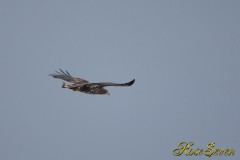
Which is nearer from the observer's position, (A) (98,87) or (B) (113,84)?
(B) (113,84)

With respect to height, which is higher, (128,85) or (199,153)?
(128,85)

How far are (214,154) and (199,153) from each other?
3.11ft

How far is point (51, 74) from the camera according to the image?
101 feet

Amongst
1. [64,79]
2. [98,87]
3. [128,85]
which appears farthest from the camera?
[64,79]

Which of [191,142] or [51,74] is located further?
[51,74]

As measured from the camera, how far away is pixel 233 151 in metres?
27.0

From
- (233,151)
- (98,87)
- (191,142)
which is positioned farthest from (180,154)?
(98,87)

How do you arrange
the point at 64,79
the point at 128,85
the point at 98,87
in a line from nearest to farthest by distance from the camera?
the point at 128,85 → the point at 98,87 → the point at 64,79

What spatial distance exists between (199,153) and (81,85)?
824cm

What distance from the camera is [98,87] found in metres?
26.7

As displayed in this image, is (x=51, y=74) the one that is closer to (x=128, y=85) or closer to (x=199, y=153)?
(x=128, y=85)

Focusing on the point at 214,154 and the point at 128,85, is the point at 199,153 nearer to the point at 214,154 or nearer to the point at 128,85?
the point at 214,154

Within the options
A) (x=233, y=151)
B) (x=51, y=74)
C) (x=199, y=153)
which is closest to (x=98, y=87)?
(x=51, y=74)

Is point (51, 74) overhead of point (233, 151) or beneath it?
overhead
